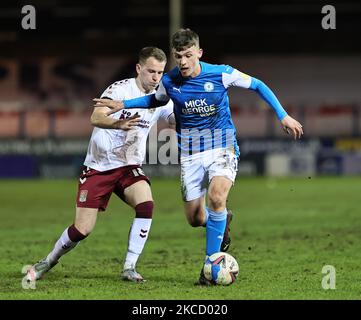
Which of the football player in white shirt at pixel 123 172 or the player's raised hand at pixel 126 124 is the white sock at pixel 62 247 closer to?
the football player in white shirt at pixel 123 172

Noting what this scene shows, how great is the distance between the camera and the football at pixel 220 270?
7562mm

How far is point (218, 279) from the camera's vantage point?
756 cm

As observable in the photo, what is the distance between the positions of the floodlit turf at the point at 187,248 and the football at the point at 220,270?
83mm

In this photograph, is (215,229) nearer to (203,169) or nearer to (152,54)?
(203,169)

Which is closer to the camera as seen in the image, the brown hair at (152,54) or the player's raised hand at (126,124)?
the player's raised hand at (126,124)

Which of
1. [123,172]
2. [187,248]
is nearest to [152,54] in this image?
[123,172]

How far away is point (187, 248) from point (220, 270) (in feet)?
10.7

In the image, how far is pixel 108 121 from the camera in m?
7.72
